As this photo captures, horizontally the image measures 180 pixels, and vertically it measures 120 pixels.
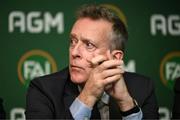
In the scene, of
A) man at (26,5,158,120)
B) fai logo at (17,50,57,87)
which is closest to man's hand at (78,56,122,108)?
man at (26,5,158,120)

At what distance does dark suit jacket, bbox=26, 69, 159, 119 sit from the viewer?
142 cm

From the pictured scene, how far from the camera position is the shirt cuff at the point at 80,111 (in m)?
1.33

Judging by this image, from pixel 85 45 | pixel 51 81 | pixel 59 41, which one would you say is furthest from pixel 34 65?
pixel 85 45

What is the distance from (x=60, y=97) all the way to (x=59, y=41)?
690 millimetres

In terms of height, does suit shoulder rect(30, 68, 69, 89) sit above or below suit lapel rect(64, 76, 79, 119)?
above

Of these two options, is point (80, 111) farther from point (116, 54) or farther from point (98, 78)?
point (116, 54)

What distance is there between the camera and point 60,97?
→ 1.45 metres

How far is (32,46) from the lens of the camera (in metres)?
2.09

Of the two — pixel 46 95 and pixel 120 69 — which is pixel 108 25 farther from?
pixel 46 95

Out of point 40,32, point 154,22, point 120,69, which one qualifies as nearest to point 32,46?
point 40,32

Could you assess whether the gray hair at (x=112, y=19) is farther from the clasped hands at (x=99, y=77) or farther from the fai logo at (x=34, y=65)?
the fai logo at (x=34, y=65)

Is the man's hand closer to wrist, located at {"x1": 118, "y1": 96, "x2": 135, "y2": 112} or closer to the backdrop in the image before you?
wrist, located at {"x1": 118, "y1": 96, "x2": 135, "y2": 112}

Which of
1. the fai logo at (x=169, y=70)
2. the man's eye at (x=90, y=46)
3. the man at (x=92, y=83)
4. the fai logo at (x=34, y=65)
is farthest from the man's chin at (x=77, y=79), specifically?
the fai logo at (x=169, y=70)

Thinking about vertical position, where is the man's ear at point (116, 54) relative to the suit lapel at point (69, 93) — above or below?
above
